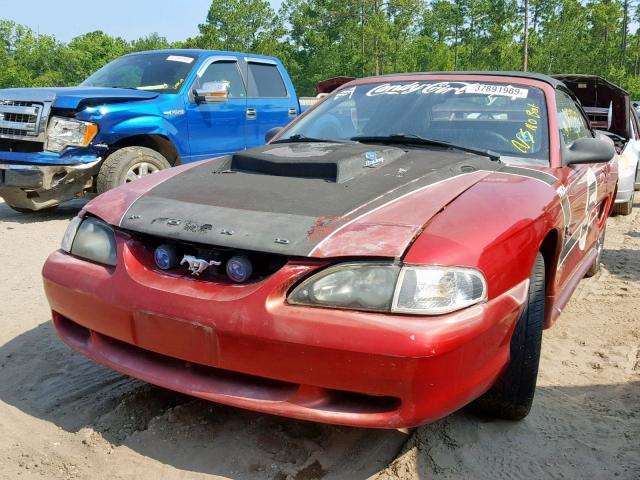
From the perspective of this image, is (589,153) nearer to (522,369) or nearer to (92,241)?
(522,369)

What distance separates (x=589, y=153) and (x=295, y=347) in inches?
80.3

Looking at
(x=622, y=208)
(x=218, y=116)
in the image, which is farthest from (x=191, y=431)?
(x=622, y=208)

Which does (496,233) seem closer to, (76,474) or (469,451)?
(469,451)

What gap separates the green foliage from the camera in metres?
43.0

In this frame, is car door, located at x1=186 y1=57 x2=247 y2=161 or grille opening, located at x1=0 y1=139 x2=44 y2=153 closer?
grille opening, located at x1=0 y1=139 x2=44 y2=153

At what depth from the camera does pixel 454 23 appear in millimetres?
56125

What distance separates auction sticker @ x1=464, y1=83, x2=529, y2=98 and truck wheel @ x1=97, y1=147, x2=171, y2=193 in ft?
12.5

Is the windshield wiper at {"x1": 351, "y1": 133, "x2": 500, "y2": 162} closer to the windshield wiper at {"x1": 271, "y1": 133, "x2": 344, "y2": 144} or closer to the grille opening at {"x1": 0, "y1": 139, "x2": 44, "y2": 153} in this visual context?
the windshield wiper at {"x1": 271, "y1": 133, "x2": 344, "y2": 144}

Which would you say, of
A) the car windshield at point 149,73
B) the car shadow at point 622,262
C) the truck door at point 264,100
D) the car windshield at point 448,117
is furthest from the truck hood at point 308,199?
the truck door at point 264,100

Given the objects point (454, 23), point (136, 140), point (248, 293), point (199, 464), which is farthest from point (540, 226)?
point (454, 23)

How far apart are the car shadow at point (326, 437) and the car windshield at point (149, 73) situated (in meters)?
4.88

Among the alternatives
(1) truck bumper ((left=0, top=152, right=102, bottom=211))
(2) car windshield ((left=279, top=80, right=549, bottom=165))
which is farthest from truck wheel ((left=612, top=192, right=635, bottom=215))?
(1) truck bumper ((left=0, top=152, right=102, bottom=211))

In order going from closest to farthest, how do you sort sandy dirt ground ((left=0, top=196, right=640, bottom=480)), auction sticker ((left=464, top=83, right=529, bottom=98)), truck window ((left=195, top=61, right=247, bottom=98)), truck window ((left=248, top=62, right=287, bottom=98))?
sandy dirt ground ((left=0, top=196, right=640, bottom=480)), auction sticker ((left=464, top=83, right=529, bottom=98)), truck window ((left=195, top=61, right=247, bottom=98)), truck window ((left=248, top=62, right=287, bottom=98))

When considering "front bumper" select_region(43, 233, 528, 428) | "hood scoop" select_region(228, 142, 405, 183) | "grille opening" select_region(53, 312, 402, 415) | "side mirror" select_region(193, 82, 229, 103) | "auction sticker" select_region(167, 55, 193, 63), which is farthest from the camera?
"auction sticker" select_region(167, 55, 193, 63)
